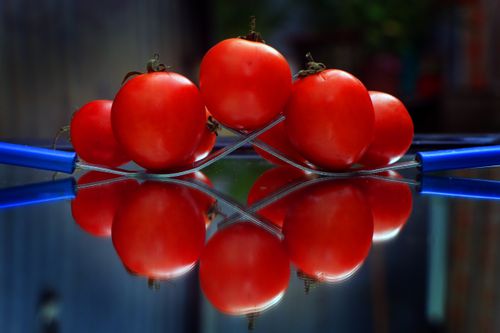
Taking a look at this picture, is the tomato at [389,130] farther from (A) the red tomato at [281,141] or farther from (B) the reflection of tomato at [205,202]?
(B) the reflection of tomato at [205,202]

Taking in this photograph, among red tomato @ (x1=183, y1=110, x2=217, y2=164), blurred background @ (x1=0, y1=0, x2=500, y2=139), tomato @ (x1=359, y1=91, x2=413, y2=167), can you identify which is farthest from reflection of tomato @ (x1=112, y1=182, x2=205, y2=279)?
blurred background @ (x1=0, y1=0, x2=500, y2=139)

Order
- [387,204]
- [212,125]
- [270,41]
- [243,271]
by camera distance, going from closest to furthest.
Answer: [243,271], [387,204], [212,125], [270,41]

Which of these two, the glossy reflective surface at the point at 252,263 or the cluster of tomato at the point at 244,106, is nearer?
the glossy reflective surface at the point at 252,263

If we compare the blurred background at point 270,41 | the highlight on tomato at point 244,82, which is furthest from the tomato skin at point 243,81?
the blurred background at point 270,41

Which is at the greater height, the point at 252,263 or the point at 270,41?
the point at 252,263

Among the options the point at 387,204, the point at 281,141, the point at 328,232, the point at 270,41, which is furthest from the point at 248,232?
the point at 270,41

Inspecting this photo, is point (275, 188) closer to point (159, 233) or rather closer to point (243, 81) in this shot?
point (243, 81)

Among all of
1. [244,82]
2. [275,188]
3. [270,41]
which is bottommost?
[270,41]

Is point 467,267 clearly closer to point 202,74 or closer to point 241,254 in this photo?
point 241,254
